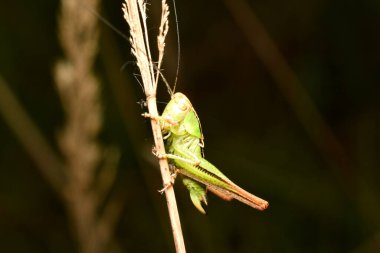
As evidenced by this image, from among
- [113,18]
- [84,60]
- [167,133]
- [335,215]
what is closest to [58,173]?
[84,60]

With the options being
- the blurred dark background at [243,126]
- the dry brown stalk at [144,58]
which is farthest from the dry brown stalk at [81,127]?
the dry brown stalk at [144,58]

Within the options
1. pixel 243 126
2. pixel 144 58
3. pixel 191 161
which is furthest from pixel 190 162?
pixel 243 126

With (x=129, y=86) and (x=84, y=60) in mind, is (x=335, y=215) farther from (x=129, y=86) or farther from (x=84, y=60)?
(x=84, y=60)

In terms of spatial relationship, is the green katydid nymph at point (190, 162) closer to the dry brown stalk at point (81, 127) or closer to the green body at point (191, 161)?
the green body at point (191, 161)

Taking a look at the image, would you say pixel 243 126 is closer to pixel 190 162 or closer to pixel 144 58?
pixel 190 162

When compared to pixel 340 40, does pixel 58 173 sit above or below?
below

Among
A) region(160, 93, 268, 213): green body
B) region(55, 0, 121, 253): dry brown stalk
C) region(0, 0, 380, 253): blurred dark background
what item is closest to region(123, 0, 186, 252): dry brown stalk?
region(160, 93, 268, 213): green body

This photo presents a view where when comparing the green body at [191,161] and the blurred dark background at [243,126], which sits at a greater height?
the blurred dark background at [243,126]
